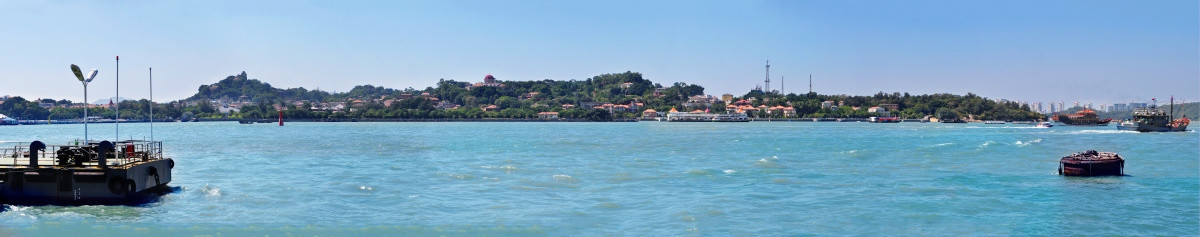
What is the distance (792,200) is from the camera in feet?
103

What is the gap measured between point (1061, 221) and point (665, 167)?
24639 mm

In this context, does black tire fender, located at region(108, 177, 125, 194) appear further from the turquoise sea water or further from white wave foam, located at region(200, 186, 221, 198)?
white wave foam, located at region(200, 186, 221, 198)

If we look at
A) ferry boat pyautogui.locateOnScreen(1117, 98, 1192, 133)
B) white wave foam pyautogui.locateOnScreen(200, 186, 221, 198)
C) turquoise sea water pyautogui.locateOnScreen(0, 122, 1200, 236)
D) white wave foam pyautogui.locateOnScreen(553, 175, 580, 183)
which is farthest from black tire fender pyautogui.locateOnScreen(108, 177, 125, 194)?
ferry boat pyautogui.locateOnScreen(1117, 98, 1192, 133)

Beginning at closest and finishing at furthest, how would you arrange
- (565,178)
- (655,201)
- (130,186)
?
(130,186) < (655,201) < (565,178)

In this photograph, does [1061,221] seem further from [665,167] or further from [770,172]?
[665,167]

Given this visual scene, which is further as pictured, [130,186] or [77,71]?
[77,71]

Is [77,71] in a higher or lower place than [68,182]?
higher

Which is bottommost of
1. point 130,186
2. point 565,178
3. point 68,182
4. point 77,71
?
point 565,178

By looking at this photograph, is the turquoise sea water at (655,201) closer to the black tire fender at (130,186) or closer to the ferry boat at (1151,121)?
the black tire fender at (130,186)

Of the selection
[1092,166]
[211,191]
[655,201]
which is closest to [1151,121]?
[1092,166]

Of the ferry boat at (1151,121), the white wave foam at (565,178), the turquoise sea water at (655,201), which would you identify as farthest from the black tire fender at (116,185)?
the ferry boat at (1151,121)

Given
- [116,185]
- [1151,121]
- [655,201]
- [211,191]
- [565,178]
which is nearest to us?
[116,185]

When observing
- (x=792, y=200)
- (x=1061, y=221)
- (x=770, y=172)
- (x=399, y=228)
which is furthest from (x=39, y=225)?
(x=770, y=172)

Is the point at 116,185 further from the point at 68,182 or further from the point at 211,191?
the point at 211,191
